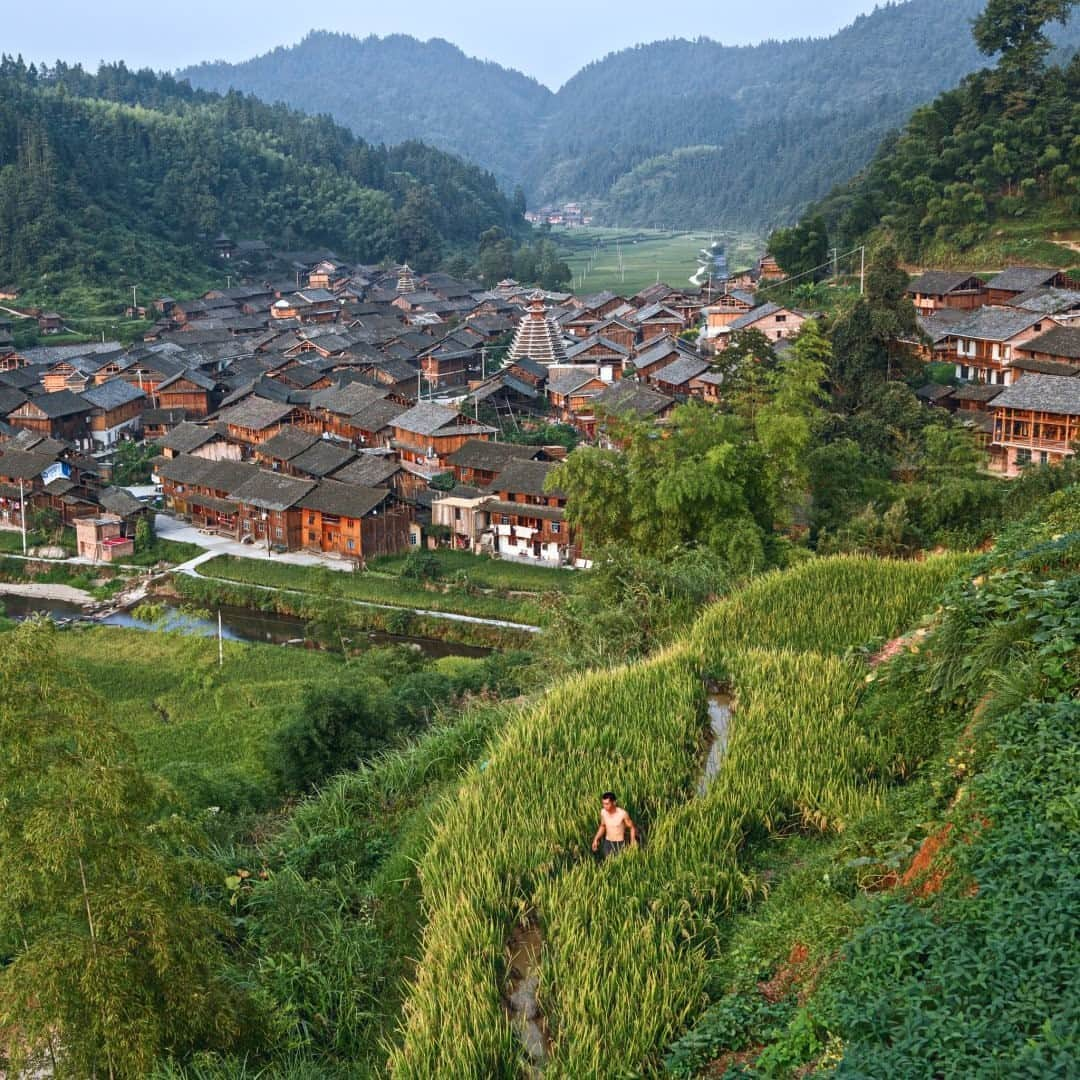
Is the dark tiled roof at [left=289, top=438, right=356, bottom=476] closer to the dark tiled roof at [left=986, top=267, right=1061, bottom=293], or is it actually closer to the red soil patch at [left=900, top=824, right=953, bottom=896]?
the dark tiled roof at [left=986, top=267, right=1061, bottom=293]

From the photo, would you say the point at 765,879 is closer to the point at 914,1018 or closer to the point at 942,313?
the point at 914,1018

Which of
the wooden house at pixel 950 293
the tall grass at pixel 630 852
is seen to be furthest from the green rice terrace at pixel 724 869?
the wooden house at pixel 950 293

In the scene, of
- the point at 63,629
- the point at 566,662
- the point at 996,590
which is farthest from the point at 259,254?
the point at 996,590

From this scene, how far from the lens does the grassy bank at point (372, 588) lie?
21.3 metres

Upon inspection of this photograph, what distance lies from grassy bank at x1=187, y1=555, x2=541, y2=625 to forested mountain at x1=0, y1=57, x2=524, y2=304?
98.2ft

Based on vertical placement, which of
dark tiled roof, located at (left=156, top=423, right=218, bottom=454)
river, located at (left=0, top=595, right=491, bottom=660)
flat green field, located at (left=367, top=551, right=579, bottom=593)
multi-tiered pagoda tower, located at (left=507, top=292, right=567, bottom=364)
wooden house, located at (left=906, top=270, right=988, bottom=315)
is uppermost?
wooden house, located at (left=906, top=270, right=988, bottom=315)

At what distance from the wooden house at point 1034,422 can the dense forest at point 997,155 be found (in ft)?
43.0

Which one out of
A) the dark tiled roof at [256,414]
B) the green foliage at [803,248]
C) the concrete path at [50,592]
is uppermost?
the green foliage at [803,248]

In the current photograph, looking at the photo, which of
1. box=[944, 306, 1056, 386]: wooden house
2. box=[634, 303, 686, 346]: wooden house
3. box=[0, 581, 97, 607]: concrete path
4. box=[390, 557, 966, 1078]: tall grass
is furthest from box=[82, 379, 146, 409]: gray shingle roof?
box=[390, 557, 966, 1078]: tall grass

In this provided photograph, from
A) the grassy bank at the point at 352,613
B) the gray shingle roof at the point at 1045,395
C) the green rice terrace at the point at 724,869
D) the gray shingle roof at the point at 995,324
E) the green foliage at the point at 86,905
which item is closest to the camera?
the green rice terrace at the point at 724,869

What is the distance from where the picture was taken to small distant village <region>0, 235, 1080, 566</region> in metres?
24.0

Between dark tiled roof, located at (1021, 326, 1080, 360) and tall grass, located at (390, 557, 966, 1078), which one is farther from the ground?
dark tiled roof, located at (1021, 326, 1080, 360)

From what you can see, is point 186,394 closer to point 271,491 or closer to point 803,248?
point 271,491

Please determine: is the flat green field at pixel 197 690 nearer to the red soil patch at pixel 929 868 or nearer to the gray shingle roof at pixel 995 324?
the red soil patch at pixel 929 868
